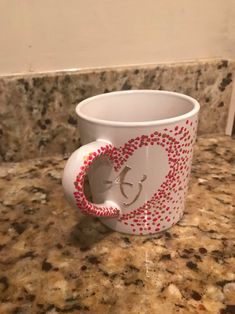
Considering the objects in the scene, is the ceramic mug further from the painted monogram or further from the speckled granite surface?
the speckled granite surface

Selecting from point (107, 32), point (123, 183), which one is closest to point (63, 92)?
point (107, 32)

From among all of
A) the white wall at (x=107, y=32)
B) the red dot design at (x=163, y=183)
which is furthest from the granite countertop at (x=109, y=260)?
the white wall at (x=107, y=32)

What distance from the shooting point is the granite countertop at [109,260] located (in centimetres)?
28

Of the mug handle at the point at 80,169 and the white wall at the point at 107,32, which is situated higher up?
the white wall at the point at 107,32

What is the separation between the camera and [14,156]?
494mm

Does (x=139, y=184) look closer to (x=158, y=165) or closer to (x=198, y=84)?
(x=158, y=165)

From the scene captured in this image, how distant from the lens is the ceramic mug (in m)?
0.30

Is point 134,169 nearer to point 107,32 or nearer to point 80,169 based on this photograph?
point 80,169

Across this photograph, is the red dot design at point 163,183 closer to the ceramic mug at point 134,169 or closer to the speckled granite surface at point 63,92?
the ceramic mug at point 134,169

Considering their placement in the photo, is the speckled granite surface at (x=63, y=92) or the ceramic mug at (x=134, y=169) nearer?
the ceramic mug at (x=134, y=169)

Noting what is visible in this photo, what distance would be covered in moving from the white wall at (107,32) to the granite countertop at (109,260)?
0.17 meters

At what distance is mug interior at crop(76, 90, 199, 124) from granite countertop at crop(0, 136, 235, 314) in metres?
0.11

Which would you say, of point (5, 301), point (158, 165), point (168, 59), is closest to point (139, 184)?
point (158, 165)

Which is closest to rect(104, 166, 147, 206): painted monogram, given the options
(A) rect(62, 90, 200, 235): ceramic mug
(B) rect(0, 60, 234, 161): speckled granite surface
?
(A) rect(62, 90, 200, 235): ceramic mug
